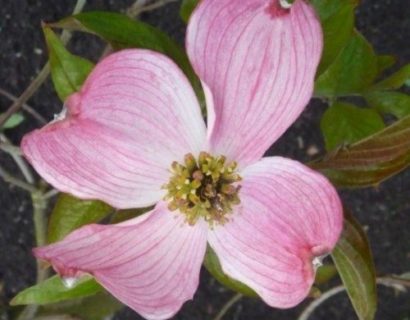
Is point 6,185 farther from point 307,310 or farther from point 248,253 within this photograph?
point 248,253

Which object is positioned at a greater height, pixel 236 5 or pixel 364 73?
pixel 236 5

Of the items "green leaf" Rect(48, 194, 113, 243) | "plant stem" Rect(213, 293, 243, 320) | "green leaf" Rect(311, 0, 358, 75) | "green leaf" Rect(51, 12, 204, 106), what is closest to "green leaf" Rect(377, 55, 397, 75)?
"green leaf" Rect(311, 0, 358, 75)

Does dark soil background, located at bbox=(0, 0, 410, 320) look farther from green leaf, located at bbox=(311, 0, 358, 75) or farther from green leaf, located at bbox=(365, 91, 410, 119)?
green leaf, located at bbox=(311, 0, 358, 75)

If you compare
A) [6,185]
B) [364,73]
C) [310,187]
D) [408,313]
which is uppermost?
[310,187]

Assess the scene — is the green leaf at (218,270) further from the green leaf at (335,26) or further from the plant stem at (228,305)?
the plant stem at (228,305)

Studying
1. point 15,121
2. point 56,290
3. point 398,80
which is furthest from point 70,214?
point 15,121

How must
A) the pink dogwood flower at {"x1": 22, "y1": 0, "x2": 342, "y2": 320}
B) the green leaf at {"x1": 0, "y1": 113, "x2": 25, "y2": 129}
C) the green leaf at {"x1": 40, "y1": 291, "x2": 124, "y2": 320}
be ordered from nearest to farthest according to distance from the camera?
the pink dogwood flower at {"x1": 22, "y1": 0, "x2": 342, "y2": 320} < the green leaf at {"x1": 40, "y1": 291, "x2": 124, "y2": 320} < the green leaf at {"x1": 0, "y1": 113, "x2": 25, "y2": 129}

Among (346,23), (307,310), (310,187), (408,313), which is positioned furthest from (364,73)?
(408,313)
